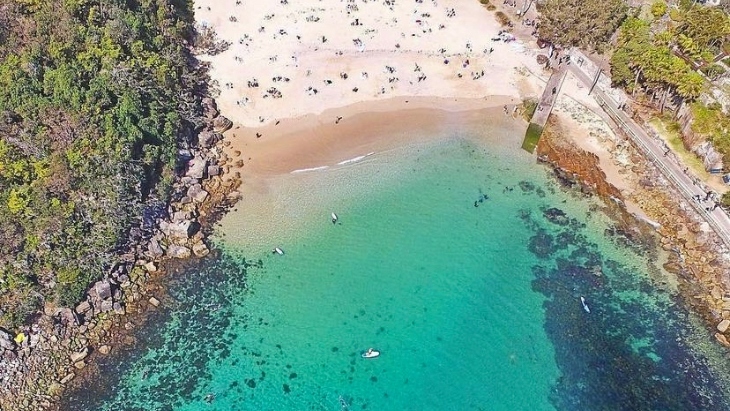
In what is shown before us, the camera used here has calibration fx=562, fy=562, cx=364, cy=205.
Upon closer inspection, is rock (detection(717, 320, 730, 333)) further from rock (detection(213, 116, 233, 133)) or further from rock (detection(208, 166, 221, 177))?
rock (detection(213, 116, 233, 133))

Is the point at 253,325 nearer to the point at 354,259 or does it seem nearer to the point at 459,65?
the point at 354,259

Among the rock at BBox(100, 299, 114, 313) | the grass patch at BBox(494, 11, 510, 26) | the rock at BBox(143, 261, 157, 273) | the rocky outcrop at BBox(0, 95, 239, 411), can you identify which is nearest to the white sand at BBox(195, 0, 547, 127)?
the grass patch at BBox(494, 11, 510, 26)

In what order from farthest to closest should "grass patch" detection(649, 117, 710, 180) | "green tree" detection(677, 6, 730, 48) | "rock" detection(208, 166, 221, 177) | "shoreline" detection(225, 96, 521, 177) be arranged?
"green tree" detection(677, 6, 730, 48) → "shoreline" detection(225, 96, 521, 177) → "rock" detection(208, 166, 221, 177) → "grass patch" detection(649, 117, 710, 180)

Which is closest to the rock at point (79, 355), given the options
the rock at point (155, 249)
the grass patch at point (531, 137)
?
the rock at point (155, 249)

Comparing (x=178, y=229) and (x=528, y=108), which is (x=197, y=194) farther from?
(x=528, y=108)

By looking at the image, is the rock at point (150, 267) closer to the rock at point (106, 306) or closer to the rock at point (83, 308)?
the rock at point (106, 306)
